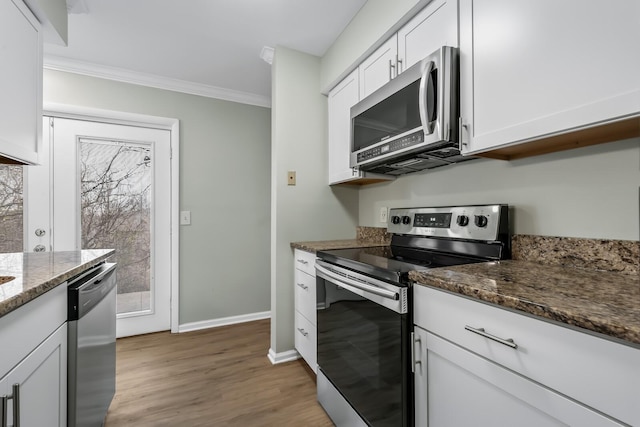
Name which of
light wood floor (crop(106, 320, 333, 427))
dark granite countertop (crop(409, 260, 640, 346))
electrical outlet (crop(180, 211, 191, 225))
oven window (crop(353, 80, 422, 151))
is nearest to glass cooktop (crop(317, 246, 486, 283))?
dark granite countertop (crop(409, 260, 640, 346))

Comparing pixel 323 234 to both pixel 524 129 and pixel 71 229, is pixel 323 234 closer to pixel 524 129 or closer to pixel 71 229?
pixel 524 129

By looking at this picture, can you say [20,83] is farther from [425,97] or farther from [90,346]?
[425,97]

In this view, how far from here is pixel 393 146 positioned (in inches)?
59.9

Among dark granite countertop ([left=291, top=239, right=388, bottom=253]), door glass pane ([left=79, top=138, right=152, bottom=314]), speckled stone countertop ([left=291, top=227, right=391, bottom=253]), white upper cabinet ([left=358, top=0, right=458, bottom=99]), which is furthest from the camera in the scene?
door glass pane ([left=79, top=138, right=152, bottom=314])

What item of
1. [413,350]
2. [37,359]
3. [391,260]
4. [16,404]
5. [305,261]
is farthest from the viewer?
[305,261]

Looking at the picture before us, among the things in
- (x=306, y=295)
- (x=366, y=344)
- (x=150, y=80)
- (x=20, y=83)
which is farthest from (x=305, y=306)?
(x=150, y=80)

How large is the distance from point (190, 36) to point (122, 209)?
1583mm

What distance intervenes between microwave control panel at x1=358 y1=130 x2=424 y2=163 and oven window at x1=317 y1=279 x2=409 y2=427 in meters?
0.77

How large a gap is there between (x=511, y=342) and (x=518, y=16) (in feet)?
3.51

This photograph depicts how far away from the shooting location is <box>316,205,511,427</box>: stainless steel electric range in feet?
3.49

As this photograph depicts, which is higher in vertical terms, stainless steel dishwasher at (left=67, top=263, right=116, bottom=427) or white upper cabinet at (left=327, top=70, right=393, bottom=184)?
white upper cabinet at (left=327, top=70, right=393, bottom=184)

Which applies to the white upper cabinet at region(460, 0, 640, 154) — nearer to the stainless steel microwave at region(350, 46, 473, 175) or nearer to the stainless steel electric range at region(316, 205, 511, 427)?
the stainless steel microwave at region(350, 46, 473, 175)

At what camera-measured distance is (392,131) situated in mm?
1554

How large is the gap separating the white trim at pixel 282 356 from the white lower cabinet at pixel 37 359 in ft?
4.22
